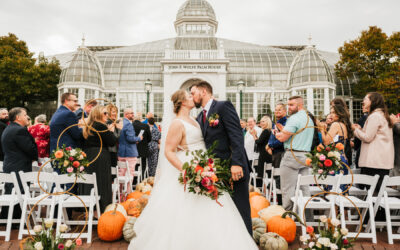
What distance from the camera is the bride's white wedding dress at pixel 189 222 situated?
326 cm

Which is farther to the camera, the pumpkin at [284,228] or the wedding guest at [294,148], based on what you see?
the wedding guest at [294,148]

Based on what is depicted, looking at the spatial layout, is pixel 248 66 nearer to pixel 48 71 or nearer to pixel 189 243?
pixel 48 71

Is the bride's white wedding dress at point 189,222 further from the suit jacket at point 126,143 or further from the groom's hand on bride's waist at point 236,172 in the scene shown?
the suit jacket at point 126,143

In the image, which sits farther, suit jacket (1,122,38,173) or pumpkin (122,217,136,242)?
suit jacket (1,122,38,173)

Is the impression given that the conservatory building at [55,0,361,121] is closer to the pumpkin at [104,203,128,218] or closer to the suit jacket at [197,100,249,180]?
the pumpkin at [104,203,128,218]

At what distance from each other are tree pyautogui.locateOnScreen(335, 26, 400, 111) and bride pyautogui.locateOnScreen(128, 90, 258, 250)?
2214cm

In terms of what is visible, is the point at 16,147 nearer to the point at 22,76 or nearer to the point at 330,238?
the point at 330,238

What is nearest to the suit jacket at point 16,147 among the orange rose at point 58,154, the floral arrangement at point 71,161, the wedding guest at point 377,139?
the floral arrangement at point 71,161

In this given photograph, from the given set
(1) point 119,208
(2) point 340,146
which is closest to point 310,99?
(2) point 340,146

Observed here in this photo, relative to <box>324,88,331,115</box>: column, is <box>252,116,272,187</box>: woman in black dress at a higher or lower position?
lower

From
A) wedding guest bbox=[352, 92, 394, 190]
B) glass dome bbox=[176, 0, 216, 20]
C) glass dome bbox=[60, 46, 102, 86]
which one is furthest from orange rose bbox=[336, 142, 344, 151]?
glass dome bbox=[176, 0, 216, 20]

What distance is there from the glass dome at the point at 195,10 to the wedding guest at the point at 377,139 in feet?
83.9

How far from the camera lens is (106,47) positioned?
36.8 meters

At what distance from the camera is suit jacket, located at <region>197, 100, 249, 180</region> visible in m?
3.48
